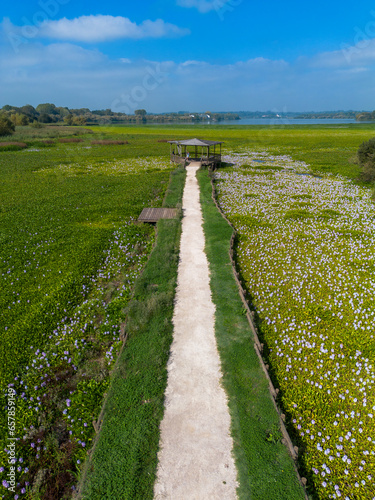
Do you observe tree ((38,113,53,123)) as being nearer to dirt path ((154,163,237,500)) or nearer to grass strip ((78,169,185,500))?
grass strip ((78,169,185,500))

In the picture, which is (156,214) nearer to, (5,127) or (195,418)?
(195,418)

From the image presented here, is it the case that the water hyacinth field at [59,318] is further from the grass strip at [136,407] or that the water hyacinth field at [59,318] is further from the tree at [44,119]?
the tree at [44,119]

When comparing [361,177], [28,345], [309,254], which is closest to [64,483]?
[28,345]

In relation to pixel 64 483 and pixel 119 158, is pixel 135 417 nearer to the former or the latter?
pixel 64 483

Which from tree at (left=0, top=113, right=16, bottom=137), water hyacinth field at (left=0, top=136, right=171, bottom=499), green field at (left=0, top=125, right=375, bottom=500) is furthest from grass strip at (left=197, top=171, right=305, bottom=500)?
tree at (left=0, top=113, right=16, bottom=137)

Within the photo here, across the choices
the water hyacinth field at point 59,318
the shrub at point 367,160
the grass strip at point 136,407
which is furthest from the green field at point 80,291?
the shrub at point 367,160
